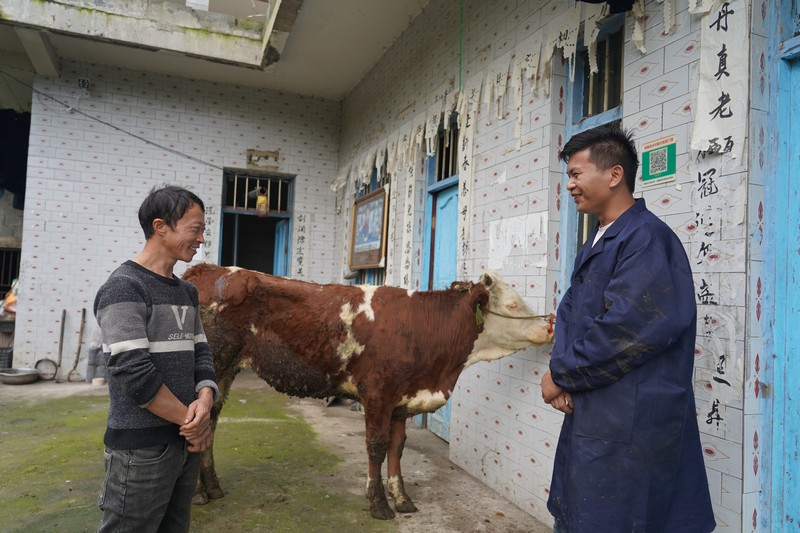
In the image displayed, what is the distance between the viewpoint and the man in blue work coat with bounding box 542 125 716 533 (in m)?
1.56

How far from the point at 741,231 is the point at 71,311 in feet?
26.3

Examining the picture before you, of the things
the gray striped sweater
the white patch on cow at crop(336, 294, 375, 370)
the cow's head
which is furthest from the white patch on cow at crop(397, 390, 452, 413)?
the gray striped sweater

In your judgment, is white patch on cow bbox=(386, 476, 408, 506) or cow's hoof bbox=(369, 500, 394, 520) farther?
white patch on cow bbox=(386, 476, 408, 506)

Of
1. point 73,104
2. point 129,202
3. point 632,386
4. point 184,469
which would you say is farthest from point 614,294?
point 73,104

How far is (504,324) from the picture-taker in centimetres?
328

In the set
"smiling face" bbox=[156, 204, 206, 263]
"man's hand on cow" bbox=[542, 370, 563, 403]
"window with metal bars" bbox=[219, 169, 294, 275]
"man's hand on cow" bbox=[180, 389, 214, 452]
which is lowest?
"man's hand on cow" bbox=[180, 389, 214, 452]

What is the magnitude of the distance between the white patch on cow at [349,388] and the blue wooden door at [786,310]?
2287 millimetres

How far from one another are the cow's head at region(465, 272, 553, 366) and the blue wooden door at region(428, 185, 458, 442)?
151cm

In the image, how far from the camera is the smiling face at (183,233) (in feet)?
5.89

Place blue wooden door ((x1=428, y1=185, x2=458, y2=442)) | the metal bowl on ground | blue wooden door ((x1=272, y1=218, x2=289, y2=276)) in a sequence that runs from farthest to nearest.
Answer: blue wooden door ((x1=272, y1=218, x2=289, y2=276)) → the metal bowl on ground → blue wooden door ((x1=428, y1=185, x2=458, y2=442))

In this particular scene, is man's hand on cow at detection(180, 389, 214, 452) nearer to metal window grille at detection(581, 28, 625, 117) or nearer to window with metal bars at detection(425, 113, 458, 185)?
metal window grille at detection(581, 28, 625, 117)

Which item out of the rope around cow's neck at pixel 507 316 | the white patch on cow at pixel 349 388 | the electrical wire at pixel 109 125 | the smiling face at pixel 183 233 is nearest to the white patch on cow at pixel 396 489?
the white patch on cow at pixel 349 388

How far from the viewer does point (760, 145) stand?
2.12 meters

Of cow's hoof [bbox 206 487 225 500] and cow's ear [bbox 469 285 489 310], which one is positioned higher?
cow's ear [bbox 469 285 489 310]
